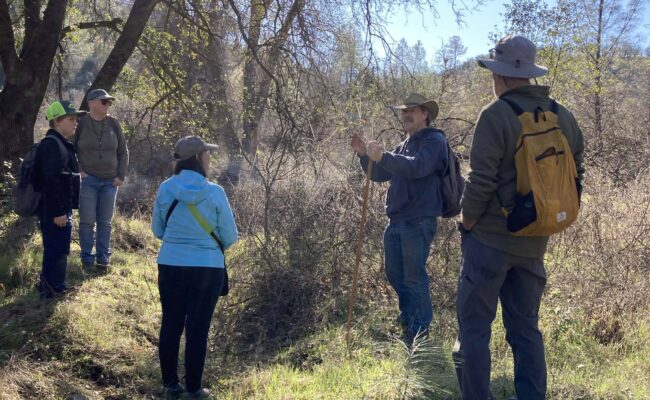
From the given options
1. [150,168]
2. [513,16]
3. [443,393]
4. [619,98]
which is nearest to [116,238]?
[443,393]

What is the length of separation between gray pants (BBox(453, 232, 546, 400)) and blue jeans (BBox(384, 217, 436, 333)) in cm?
121

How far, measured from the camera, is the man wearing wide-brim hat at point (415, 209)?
4359 millimetres

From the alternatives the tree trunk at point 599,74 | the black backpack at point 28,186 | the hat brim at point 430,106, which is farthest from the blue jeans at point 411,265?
the tree trunk at point 599,74

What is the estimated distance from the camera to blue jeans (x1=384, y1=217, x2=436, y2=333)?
444 cm

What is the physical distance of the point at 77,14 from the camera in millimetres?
10102

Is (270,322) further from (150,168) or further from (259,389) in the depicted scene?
(150,168)

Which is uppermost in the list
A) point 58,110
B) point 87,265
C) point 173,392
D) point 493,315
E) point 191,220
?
point 58,110

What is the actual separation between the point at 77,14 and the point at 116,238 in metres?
4.47

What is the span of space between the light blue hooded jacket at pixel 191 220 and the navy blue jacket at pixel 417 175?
1.22 metres

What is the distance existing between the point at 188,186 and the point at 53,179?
194 cm

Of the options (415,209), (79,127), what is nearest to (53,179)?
(79,127)

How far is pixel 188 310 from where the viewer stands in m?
4.00

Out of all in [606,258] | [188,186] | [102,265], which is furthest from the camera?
[102,265]

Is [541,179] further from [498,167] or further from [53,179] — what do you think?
[53,179]
